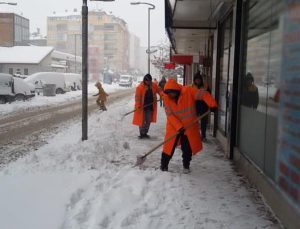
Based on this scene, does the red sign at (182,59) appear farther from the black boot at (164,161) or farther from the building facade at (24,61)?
the building facade at (24,61)

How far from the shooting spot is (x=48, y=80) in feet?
119

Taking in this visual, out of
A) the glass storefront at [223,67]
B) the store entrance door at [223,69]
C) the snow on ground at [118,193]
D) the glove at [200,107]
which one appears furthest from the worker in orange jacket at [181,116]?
the glass storefront at [223,67]

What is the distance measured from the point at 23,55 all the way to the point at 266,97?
60.9m

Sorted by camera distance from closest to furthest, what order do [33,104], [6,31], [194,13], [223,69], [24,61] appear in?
[223,69] < [194,13] < [33,104] < [24,61] < [6,31]

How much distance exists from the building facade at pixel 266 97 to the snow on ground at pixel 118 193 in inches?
16.1

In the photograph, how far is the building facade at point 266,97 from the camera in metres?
4.36

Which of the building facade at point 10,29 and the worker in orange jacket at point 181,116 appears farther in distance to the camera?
the building facade at point 10,29

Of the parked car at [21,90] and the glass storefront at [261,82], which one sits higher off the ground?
the glass storefront at [261,82]

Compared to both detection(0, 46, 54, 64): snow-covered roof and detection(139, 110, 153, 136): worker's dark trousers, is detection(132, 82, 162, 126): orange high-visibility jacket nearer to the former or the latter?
detection(139, 110, 153, 136): worker's dark trousers

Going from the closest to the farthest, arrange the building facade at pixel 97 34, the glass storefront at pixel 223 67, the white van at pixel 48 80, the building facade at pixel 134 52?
the glass storefront at pixel 223 67 < the white van at pixel 48 80 < the building facade at pixel 97 34 < the building facade at pixel 134 52

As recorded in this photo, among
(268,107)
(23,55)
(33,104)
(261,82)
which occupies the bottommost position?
(33,104)

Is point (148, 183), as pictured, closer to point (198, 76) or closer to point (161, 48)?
point (198, 76)

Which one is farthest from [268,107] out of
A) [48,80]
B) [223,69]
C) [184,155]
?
→ [48,80]

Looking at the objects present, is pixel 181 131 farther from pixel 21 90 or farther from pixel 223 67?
pixel 21 90
